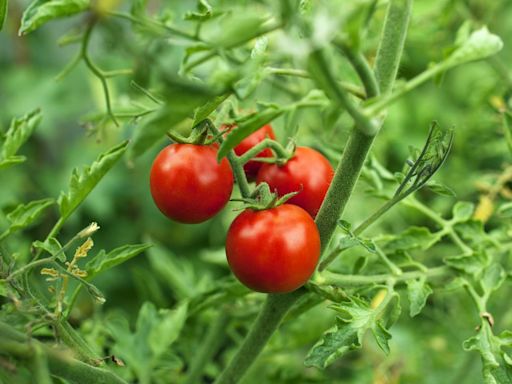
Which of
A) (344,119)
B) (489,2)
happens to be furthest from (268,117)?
(489,2)

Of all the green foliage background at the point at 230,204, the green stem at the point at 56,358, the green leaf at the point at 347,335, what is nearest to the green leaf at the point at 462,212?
the green foliage background at the point at 230,204

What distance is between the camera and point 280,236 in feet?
2.39

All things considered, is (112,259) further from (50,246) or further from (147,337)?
(147,337)

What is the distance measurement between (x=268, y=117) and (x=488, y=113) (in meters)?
1.12

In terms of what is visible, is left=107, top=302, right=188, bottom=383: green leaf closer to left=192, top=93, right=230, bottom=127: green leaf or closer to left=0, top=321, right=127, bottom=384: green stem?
left=0, top=321, right=127, bottom=384: green stem

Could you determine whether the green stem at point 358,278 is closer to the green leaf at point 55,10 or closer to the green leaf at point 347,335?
the green leaf at point 347,335

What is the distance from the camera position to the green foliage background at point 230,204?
1.02 m

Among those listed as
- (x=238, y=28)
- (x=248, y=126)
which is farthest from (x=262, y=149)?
(x=238, y=28)

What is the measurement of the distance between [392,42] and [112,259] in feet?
1.18

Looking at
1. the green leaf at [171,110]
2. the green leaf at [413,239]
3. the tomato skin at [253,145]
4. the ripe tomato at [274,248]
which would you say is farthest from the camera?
the green leaf at [413,239]

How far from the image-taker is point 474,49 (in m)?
0.59

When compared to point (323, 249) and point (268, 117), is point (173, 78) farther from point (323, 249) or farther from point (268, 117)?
point (323, 249)

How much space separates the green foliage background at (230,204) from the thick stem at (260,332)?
0.28 ft

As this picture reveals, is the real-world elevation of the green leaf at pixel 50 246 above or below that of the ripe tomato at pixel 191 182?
below
